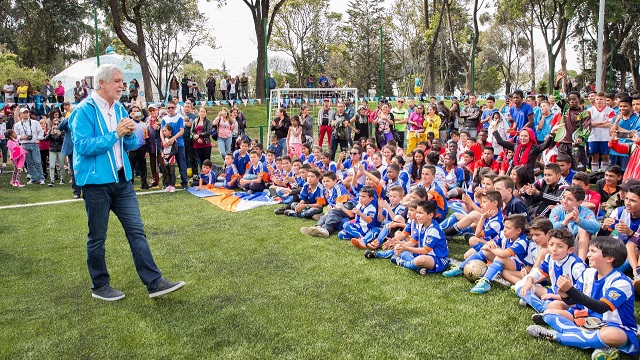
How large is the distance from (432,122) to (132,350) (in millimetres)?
9409

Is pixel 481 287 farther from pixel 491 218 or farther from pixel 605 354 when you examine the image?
pixel 605 354

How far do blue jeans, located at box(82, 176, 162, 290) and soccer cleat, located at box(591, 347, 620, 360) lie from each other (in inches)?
137

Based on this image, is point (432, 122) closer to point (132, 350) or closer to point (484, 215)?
point (484, 215)

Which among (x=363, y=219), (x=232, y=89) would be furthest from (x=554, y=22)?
(x=363, y=219)

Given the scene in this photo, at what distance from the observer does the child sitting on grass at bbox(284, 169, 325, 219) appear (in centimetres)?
787

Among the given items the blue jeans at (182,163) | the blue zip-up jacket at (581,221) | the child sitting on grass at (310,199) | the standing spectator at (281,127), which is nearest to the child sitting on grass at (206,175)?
the blue jeans at (182,163)

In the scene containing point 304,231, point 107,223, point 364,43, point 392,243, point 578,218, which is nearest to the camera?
point 107,223

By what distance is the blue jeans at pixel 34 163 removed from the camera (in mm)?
11594

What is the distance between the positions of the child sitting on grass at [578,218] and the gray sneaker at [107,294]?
410 cm

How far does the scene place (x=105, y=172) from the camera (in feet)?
13.9

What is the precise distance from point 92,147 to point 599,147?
8.17 metres

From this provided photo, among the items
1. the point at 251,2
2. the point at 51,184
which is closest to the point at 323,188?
the point at 51,184

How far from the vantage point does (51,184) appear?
448 inches

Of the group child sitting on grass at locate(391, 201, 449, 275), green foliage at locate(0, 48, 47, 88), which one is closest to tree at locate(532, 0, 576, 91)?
child sitting on grass at locate(391, 201, 449, 275)
